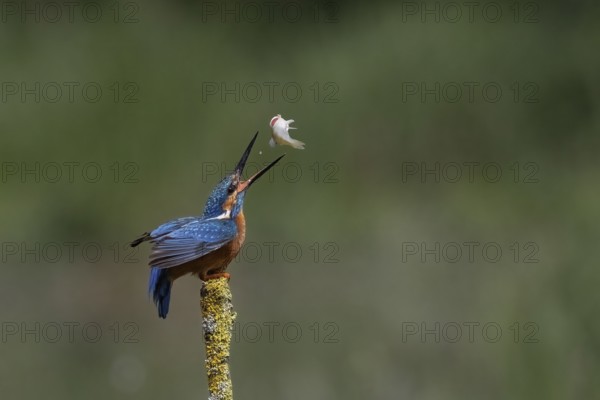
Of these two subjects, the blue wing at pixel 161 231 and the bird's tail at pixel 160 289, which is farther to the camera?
the bird's tail at pixel 160 289

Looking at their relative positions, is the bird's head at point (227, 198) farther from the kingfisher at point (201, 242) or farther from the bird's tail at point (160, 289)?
the bird's tail at point (160, 289)

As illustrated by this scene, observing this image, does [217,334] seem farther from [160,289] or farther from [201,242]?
[160,289]

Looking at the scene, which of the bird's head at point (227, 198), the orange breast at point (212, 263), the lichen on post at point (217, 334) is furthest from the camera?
the bird's head at point (227, 198)

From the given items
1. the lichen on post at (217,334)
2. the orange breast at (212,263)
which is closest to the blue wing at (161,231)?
the orange breast at (212,263)

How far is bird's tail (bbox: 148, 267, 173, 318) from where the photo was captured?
3.08m

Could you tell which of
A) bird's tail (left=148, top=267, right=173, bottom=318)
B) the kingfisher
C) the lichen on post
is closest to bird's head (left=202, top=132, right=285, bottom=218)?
the kingfisher

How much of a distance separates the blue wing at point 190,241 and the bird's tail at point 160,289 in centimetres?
19

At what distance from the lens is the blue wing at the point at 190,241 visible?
2854 mm

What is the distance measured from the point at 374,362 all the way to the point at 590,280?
4.71 feet

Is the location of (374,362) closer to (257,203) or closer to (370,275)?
(370,275)

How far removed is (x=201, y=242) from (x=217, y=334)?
455 millimetres

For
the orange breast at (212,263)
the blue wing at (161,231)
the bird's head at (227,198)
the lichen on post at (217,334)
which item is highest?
the bird's head at (227,198)

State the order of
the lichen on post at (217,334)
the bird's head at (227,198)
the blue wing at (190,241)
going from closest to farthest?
the lichen on post at (217,334)
the blue wing at (190,241)
the bird's head at (227,198)

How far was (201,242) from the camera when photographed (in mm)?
2936
